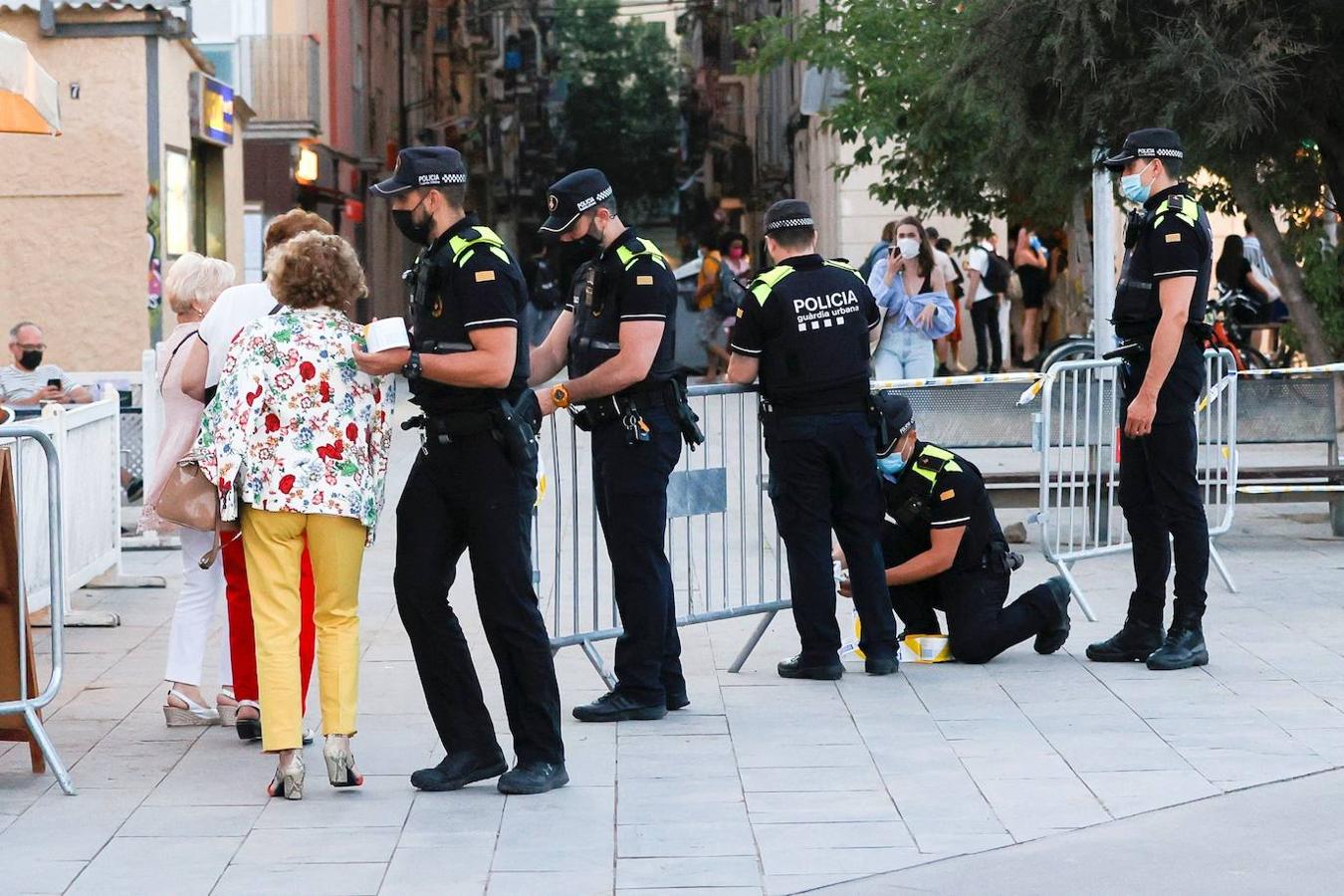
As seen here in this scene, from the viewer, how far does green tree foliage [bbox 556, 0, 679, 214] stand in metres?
57.2

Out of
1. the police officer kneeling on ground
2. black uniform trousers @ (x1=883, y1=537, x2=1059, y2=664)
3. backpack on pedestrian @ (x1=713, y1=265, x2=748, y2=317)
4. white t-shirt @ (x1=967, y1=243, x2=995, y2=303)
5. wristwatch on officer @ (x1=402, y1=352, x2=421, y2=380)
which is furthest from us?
backpack on pedestrian @ (x1=713, y1=265, x2=748, y2=317)

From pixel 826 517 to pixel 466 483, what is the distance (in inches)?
83.4

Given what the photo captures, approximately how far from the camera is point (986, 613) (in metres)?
7.88

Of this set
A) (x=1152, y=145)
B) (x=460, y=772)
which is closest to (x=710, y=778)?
(x=460, y=772)

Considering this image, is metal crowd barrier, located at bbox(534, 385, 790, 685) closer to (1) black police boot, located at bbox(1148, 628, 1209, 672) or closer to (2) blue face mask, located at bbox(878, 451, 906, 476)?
(2) blue face mask, located at bbox(878, 451, 906, 476)

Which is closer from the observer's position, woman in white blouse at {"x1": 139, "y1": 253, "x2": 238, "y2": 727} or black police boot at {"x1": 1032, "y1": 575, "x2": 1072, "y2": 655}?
woman in white blouse at {"x1": 139, "y1": 253, "x2": 238, "y2": 727}

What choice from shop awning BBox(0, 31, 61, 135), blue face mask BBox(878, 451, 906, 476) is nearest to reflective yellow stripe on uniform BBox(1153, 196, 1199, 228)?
blue face mask BBox(878, 451, 906, 476)

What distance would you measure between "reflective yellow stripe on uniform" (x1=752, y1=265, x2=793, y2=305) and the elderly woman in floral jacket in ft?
6.31

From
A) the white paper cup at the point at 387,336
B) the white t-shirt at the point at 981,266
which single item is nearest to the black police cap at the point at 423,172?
the white paper cup at the point at 387,336

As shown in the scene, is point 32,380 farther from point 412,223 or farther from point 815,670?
point 412,223

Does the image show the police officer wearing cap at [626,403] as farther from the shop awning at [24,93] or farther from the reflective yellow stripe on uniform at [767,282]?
the shop awning at [24,93]

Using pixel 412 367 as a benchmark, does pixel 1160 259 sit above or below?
above

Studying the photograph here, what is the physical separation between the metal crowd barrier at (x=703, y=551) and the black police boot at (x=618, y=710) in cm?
32

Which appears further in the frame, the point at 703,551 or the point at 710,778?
the point at 703,551
